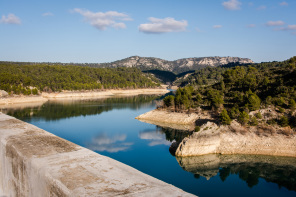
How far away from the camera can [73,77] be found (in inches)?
4931

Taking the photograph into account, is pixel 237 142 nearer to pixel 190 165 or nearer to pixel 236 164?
pixel 236 164

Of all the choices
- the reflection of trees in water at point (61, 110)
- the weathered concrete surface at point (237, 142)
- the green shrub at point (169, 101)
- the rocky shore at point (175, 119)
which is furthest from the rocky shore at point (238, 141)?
the reflection of trees in water at point (61, 110)

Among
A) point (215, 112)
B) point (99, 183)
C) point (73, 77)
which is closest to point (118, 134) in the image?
point (215, 112)

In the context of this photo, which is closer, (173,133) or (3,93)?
(173,133)

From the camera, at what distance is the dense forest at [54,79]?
3561 inches

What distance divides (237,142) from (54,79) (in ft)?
334

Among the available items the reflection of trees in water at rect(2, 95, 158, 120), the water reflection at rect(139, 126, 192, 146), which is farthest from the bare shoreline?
the water reflection at rect(139, 126, 192, 146)

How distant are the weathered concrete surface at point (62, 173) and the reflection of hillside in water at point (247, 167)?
20.5 meters

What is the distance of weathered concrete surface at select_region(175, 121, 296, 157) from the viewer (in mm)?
30047

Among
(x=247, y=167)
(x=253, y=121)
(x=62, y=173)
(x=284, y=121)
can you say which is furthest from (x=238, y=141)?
(x=62, y=173)

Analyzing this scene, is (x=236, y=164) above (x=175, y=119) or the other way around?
the other way around

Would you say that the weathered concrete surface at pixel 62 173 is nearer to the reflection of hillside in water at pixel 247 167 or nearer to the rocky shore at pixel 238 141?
the reflection of hillside in water at pixel 247 167

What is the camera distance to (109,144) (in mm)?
35156

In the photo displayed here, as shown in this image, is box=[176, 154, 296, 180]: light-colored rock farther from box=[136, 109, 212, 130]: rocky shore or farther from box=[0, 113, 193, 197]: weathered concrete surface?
box=[0, 113, 193, 197]: weathered concrete surface
